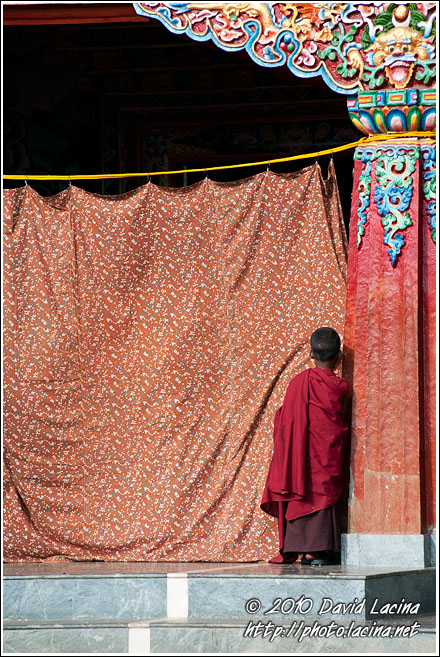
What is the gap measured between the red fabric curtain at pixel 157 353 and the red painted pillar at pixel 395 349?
0.62m

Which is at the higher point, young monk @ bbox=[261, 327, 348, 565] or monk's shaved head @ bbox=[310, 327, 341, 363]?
monk's shaved head @ bbox=[310, 327, 341, 363]

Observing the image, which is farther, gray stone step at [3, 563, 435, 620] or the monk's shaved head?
the monk's shaved head

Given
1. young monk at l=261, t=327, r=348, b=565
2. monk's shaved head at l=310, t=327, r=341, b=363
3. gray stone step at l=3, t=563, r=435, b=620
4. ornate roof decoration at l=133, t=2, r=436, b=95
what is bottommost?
gray stone step at l=3, t=563, r=435, b=620

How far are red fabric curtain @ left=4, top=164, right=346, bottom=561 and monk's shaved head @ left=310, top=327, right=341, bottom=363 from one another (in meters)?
0.45

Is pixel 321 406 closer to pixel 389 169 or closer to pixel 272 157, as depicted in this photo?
pixel 389 169

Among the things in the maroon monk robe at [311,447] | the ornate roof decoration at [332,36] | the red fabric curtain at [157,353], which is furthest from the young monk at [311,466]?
the ornate roof decoration at [332,36]

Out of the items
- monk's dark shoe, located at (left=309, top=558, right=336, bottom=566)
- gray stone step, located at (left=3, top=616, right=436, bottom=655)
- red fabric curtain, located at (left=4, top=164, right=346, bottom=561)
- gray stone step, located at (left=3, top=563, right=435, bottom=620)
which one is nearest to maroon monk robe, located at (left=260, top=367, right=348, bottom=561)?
monk's dark shoe, located at (left=309, top=558, right=336, bottom=566)

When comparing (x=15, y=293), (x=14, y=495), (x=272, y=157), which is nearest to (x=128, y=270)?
(x=15, y=293)

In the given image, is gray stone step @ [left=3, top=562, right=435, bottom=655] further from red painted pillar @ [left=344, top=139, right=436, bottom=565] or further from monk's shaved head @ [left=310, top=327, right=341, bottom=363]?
monk's shaved head @ [left=310, top=327, right=341, bottom=363]

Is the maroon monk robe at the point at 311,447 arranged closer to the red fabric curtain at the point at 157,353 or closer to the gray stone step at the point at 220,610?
the gray stone step at the point at 220,610

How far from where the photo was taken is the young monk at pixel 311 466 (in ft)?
22.2

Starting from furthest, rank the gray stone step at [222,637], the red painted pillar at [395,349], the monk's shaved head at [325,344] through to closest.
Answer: the monk's shaved head at [325,344]
the red painted pillar at [395,349]
the gray stone step at [222,637]

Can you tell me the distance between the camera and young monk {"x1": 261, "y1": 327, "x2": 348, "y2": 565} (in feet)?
22.2

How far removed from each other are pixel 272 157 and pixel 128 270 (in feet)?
7.14
